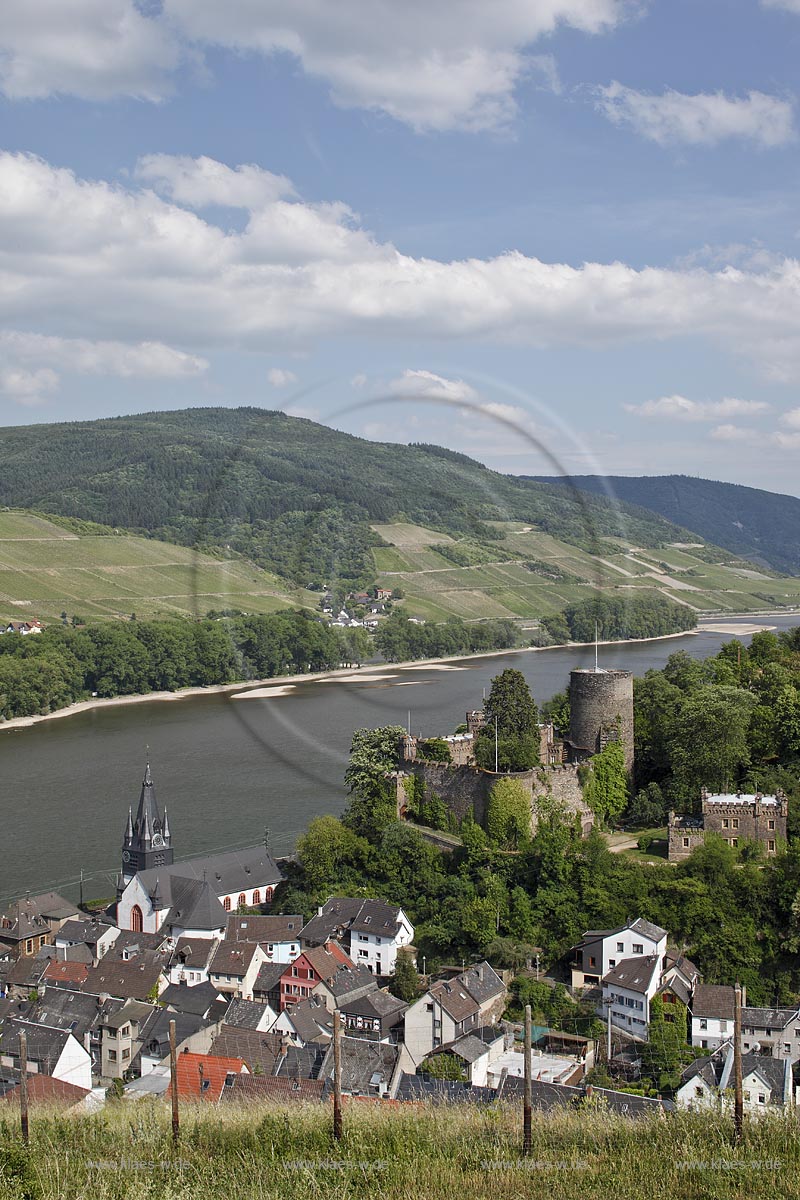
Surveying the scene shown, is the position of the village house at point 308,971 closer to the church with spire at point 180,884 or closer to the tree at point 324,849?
the tree at point 324,849

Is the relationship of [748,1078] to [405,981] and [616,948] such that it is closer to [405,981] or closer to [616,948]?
[616,948]

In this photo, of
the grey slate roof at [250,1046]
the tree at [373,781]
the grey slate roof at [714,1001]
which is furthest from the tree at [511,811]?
the grey slate roof at [250,1046]

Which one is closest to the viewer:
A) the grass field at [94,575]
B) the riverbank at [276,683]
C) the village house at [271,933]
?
the village house at [271,933]

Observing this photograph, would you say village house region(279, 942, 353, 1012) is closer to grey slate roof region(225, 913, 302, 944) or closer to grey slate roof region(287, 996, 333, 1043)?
grey slate roof region(287, 996, 333, 1043)

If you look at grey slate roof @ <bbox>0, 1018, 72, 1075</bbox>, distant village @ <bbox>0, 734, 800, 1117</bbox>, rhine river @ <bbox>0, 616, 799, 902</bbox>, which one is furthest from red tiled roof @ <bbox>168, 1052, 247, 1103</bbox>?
rhine river @ <bbox>0, 616, 799, 902</bbox>

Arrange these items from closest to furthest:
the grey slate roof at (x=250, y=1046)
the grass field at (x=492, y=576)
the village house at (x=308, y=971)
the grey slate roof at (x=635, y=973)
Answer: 1. the grey slate roof at (x=250, y=1046)
2. the grey slate roof at (x=635, y=973)
3. the village house at (x=308, y=971)
4. the grass field at (x=492, y=576)

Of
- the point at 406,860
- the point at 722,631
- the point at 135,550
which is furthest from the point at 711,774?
the point at 135,550

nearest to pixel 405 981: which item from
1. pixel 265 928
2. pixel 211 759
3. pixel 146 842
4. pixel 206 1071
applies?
pixel 265 928
